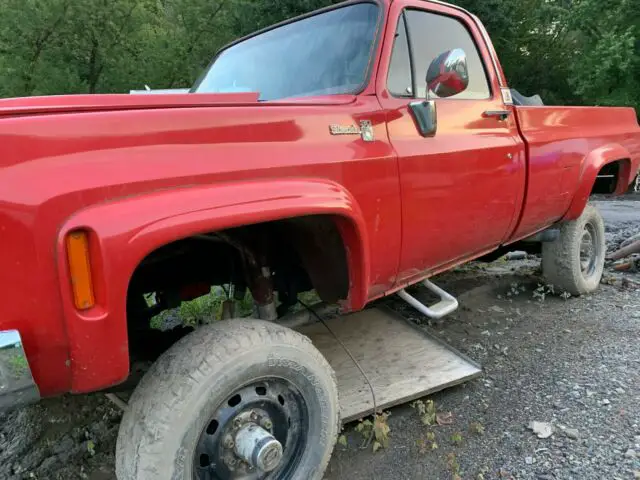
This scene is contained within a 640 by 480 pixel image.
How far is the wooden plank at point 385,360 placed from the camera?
9.16 feet

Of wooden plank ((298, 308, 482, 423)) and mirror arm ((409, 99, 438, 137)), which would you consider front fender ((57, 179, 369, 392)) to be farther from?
wooden plank ((298, 308, 482, 423))

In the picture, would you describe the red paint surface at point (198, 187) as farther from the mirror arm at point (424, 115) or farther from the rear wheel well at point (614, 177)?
the rear wheel well at point (614, 177)

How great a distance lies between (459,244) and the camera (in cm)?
294

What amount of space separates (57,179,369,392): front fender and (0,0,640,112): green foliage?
47.2ft

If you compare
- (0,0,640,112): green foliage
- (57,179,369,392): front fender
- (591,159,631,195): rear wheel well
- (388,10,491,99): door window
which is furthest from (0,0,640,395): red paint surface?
(0,0,640,112): green foliage

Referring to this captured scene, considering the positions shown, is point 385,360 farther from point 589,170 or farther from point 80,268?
point 589,170

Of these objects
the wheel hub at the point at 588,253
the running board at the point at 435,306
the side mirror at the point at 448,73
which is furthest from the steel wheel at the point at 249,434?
the wheel hub at the point at 588,253

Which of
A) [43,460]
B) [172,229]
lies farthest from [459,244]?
[43,460]

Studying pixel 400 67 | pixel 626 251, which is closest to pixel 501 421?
pixel 400 67

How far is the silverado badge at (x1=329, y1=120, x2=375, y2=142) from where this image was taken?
7.19 feet

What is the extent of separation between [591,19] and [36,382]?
21.8m

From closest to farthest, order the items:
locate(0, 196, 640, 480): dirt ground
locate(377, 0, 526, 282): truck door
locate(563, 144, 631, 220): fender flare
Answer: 1. locate(0, 196, 640, 480): dirt ground
2. locate(377, 0, 526, 282): truck door
3. locate(563, 144, 631, 220): fender flare

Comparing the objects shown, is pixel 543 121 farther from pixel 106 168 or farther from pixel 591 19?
pixel 591 19

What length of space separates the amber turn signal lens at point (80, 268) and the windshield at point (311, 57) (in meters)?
1.41
